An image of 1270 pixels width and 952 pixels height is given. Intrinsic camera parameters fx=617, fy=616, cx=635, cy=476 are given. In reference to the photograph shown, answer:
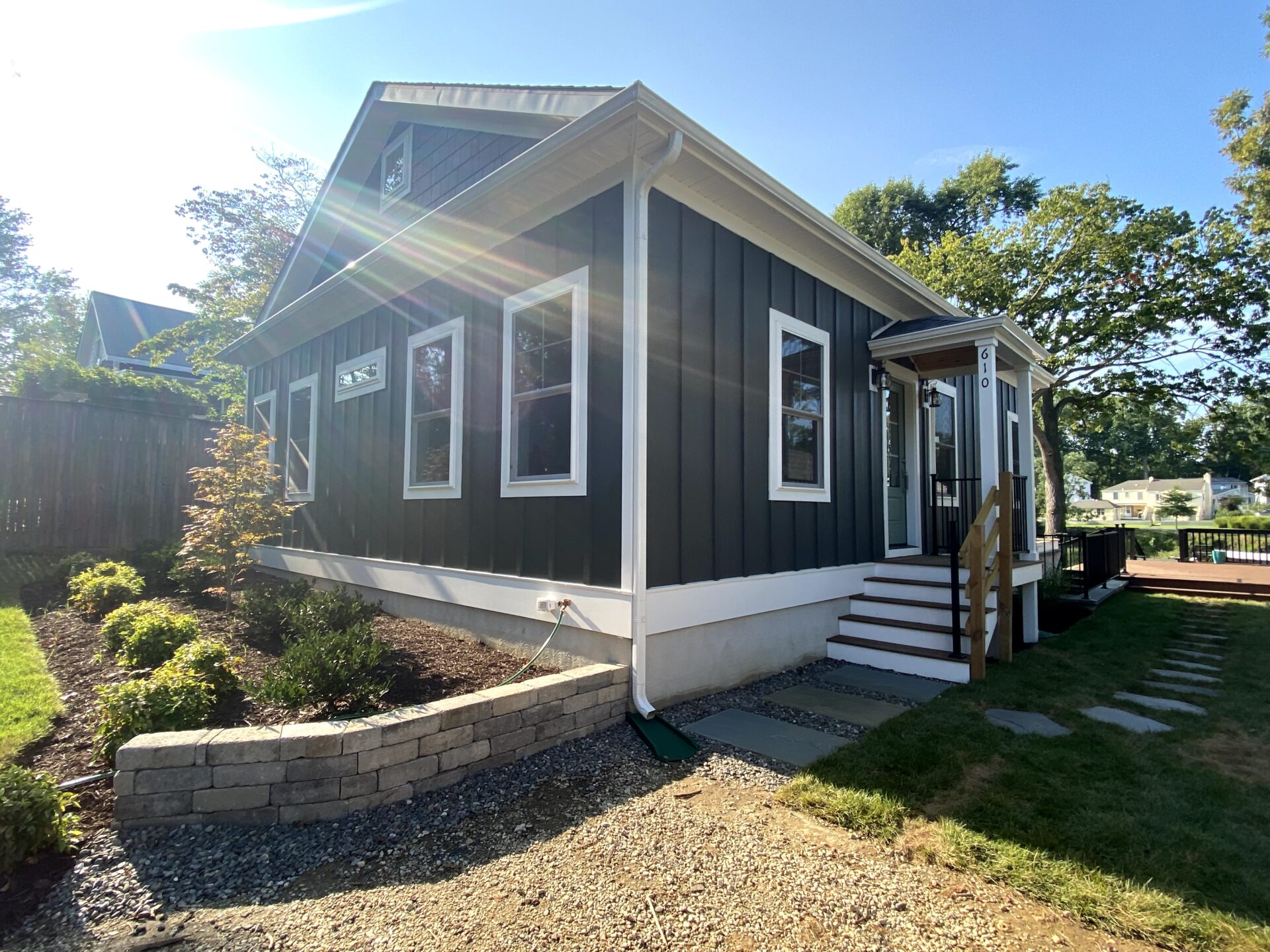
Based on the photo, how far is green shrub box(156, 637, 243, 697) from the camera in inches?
132

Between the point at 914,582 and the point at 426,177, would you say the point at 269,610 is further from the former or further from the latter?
the point at 914,582

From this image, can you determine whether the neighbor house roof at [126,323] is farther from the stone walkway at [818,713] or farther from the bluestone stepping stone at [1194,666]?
the bluestone stepping stone at [1194,666]

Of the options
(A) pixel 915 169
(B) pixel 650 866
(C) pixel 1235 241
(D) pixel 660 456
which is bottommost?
(B) pixel 650 866

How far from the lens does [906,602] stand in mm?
5598

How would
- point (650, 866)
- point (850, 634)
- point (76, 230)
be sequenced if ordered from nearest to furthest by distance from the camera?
point (650, 866)
point (850, 634)
point (76, 230)

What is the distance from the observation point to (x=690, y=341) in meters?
4.32

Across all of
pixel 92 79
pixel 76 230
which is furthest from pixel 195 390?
pixel 92 79

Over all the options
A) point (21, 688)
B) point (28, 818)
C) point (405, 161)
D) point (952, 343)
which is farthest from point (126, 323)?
point (952, 343)

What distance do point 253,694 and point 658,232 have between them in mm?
3656

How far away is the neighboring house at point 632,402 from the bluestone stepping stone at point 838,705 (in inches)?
15.2

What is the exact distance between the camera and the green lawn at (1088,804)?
6.59ft

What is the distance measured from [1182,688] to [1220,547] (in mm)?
14506

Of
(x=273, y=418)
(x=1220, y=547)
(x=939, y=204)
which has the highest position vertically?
(x=939, y=204)

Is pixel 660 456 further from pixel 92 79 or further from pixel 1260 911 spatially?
pixel 92 79
